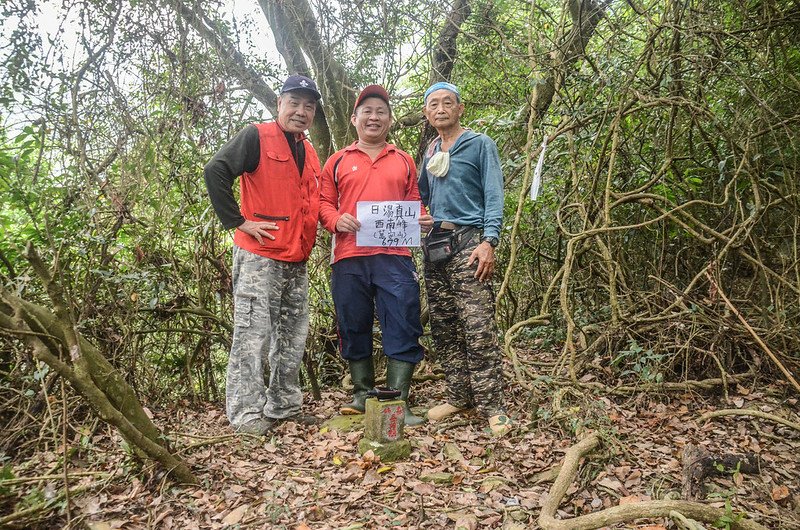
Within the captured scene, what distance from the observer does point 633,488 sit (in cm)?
287

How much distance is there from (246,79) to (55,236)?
88.4 inches

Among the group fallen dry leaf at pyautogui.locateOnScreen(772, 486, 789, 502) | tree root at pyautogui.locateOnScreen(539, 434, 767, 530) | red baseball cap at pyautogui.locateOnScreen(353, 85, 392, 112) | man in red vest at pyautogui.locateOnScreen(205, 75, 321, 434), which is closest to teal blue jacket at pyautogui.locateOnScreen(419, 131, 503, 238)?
red baseball cap at pyautogui.locateOnScreen(353, 85, 392, 112)

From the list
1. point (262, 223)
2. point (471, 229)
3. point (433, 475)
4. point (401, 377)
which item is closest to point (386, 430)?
point (433, 475)

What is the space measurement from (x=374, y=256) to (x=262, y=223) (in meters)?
0.79

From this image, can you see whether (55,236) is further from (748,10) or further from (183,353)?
(748,10)

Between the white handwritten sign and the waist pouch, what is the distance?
0.17 meters

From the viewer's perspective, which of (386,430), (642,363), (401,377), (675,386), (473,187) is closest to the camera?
(386,430)

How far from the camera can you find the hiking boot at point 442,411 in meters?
3.93

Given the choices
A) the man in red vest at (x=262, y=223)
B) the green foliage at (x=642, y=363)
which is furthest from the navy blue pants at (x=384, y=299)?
the green foliage at (x=642, y=363)

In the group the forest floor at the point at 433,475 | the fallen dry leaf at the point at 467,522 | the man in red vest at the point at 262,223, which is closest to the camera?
the fallen dry leaf at the point at 467,522

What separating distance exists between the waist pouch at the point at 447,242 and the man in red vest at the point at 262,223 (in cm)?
87

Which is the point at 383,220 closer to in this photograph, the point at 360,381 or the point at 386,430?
the point at 360,381

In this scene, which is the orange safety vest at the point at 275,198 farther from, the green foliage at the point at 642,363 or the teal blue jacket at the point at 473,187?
the green foliage at the point at 642,363

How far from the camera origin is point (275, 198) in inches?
147
